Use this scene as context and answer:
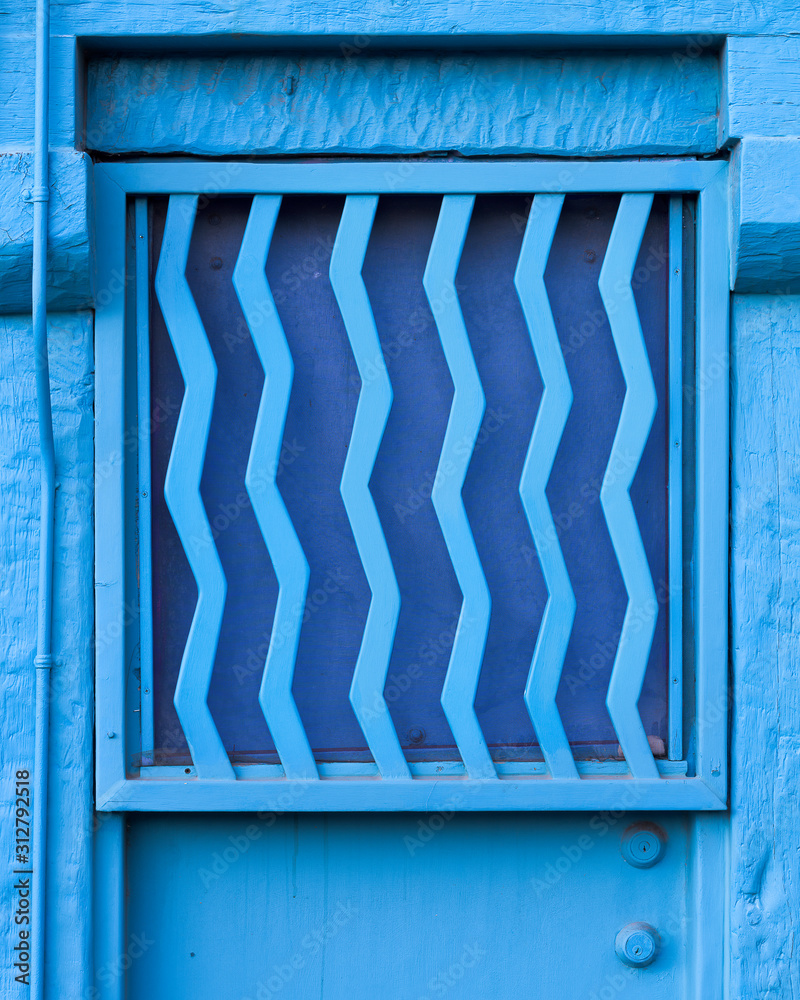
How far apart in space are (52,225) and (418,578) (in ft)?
4.23

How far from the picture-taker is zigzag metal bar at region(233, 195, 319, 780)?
214 cm

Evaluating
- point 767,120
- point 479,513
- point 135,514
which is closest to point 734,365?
point 767,120

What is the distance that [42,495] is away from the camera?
209 cm

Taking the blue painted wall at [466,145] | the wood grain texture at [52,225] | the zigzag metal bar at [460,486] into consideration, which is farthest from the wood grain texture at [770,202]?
the wood grain texture at [52,225]

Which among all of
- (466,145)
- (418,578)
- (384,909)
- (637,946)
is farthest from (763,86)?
(384,909)

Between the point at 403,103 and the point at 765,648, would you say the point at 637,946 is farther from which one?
the point at 403,103

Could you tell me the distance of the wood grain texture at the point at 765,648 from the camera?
2098mm

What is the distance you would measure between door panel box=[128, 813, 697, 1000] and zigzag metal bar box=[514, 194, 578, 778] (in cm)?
30

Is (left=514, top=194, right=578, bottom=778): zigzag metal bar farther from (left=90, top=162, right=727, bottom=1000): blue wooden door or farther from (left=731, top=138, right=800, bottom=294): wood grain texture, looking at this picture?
(left=731, top=138, right=800, bottom=294): wood grain texture

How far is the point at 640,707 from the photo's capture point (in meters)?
2.24

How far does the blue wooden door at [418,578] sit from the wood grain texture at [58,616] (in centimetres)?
7

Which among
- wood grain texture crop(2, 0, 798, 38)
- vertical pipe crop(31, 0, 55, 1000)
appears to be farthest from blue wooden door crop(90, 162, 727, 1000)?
wood grain texture crop(2, 0, 798, 38)

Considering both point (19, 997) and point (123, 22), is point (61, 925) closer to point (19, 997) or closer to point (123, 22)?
point (19, 997)

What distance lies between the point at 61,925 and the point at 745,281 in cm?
239
